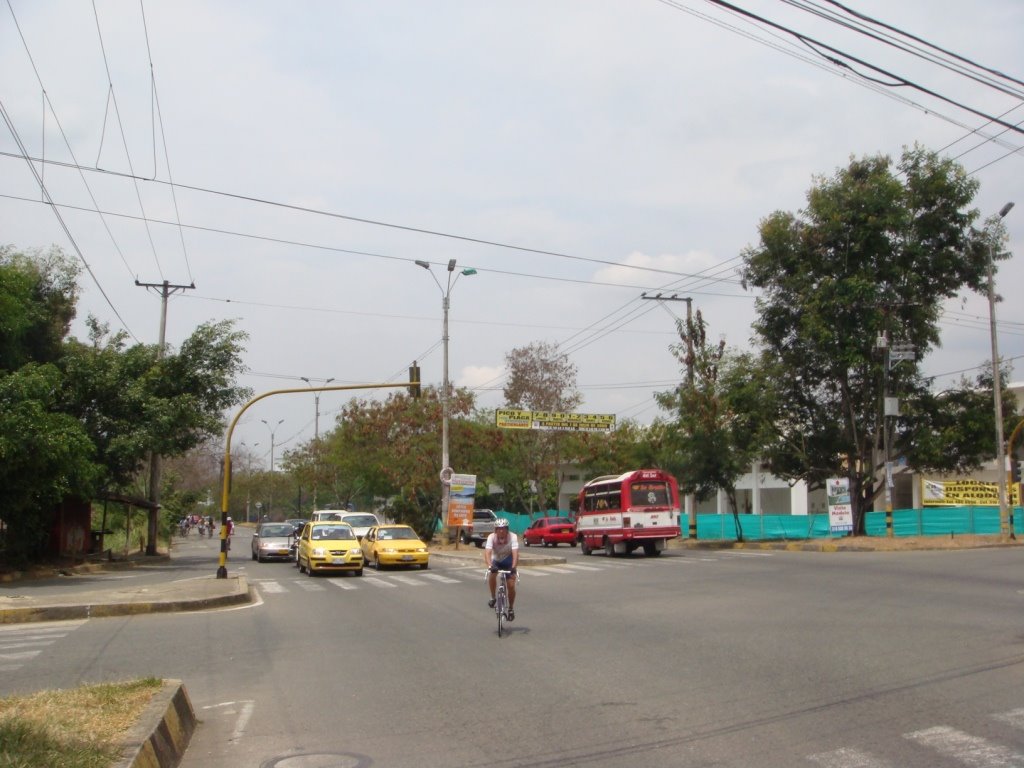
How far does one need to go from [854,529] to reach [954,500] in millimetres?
7527

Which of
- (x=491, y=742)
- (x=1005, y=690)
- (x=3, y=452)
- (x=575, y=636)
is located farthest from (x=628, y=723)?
(x=3, y=452)

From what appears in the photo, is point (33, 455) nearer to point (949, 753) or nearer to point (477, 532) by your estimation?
point (949, 753)

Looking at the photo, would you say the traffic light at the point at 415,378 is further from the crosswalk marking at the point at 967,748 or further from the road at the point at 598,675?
the crosswalk marking at the point at 967,748

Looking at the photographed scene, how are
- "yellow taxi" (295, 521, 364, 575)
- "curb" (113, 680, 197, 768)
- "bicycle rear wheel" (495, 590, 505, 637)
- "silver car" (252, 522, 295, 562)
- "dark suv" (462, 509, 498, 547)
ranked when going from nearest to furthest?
"curb" (113, 680, 197, 768)
"bicycle rear wheel" (495, 590, 505, 637)
"yellow taxi" (295, 521, 364, 575)
"silver car" (252, 522, 295, 562)
"dark suv" (462, 509, 498, 547)

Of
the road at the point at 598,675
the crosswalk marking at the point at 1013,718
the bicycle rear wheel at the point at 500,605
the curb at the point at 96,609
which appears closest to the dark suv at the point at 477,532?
the road at the point at 598,675

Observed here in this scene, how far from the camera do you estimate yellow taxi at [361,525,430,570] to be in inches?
1120

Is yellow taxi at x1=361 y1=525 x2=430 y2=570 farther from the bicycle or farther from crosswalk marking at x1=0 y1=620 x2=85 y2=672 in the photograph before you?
the bicycle

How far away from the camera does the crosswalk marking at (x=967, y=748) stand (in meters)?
6.27

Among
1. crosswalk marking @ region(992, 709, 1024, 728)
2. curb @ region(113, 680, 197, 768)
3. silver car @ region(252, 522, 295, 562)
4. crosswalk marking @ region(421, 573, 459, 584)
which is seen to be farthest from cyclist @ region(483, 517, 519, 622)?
silver car @ region(252, 522, 295, 562)

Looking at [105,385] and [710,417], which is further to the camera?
[710,417]

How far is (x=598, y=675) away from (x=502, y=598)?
3.59m

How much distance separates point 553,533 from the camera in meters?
47.1

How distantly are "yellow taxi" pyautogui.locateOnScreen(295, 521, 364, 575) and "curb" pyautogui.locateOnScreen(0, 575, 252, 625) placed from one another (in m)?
8.29

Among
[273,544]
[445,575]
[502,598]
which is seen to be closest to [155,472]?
[273,544]
